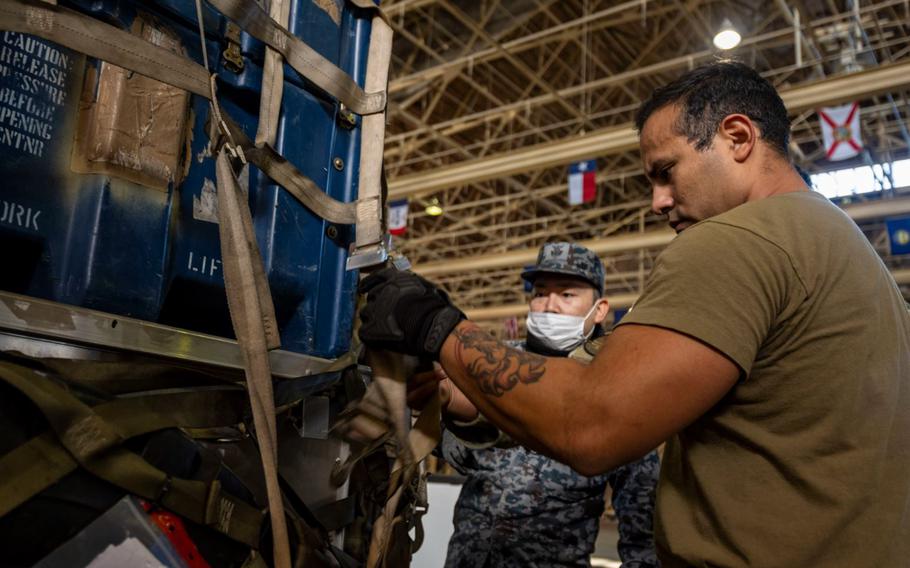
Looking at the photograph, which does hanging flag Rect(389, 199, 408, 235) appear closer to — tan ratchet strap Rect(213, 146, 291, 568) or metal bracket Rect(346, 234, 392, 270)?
metal bracket Rect(346, 234, 392, 270)

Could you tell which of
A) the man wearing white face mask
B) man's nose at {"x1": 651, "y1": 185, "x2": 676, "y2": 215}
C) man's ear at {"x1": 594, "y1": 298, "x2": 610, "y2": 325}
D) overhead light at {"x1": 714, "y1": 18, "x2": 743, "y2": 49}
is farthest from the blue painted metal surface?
overhead light at {"x1": 714, "y1": 18, "x2": 743, "y2": 49}

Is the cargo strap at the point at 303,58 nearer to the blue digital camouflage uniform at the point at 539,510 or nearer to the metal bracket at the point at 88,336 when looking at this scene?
the metal bracket at the point at 88,336

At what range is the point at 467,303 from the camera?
60.6ft

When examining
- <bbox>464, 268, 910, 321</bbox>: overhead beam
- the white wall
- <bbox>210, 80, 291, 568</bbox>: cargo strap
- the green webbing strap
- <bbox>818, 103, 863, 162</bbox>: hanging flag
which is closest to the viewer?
the green webbing strap

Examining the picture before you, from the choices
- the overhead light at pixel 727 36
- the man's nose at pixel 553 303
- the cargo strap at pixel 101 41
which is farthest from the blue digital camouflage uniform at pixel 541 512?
the overhead light at pixel 727 36

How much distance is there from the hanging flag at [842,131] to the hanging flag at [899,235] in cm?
152

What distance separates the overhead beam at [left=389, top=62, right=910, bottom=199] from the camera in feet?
19.0

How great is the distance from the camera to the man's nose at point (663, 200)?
1.39 m

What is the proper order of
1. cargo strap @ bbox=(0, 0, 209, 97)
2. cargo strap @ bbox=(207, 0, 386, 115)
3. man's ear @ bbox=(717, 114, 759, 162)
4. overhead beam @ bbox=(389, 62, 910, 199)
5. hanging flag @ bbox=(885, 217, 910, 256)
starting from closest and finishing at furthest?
cargo strap @ bbox=(0, 0, 209, 97) → cargo strap @ bbox=(207, 0, 386, 115) → man's ear @ bbox=(717, 114, 759, 162) → overhead beam @ bbox=(389, 62, 910, 199) → hanging flag @ bbox=(885, 217, 910, 256)

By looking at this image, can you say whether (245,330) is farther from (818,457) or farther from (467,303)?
(467,303)

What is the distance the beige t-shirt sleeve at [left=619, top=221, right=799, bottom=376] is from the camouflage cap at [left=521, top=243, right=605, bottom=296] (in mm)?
1662

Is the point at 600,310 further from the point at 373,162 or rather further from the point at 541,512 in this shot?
the point at 373,162

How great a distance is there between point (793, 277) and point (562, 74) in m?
10.3

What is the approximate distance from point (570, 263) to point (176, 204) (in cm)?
195
